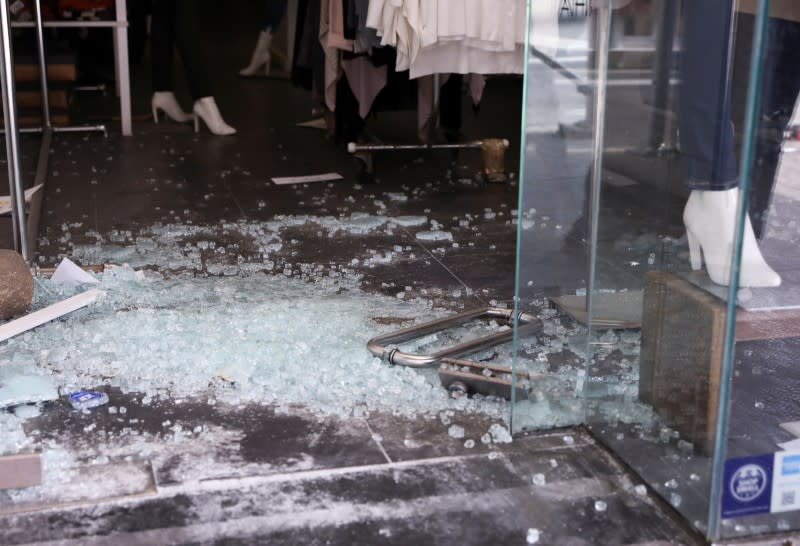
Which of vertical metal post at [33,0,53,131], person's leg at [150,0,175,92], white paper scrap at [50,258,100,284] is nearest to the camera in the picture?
white paper scrap at [50,258,100,284]

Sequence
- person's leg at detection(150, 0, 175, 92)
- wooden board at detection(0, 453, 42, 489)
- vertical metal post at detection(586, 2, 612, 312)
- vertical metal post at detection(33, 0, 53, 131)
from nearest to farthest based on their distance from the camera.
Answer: wooden board at detection(0, 453, 42, 489) → vertical metal post at detection(586, 2, 612, 312) → vertical metal post at detection(33, 0, 53, 131) → person's leg at detection(150, 0, 175, 92)

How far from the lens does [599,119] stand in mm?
1686

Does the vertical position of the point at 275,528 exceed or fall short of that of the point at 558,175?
it falls short

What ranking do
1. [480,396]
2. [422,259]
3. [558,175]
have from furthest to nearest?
[422,259]
[480,396]
[558,175]

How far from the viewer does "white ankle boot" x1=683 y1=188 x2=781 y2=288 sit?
4.36 ft

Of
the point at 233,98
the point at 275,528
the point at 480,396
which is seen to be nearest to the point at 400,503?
the point at 275,528

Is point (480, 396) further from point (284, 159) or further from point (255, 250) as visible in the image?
point (284, 159)

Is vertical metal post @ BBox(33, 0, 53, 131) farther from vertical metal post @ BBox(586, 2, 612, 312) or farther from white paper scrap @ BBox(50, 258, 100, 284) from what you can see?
vertical metal post @ BBox(586, 2, 612, 312)

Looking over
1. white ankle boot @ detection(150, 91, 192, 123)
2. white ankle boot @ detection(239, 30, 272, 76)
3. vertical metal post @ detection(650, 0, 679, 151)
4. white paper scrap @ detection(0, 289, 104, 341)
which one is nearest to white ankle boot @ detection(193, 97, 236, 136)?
white ankle boot @ detection(150, 91, 192, 123)

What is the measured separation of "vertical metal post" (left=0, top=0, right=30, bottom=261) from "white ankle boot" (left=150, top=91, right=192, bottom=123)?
2476 millimetres

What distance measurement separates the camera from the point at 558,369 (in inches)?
69.9

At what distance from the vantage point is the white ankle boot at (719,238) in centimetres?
133

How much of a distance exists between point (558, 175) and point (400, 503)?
634 mm

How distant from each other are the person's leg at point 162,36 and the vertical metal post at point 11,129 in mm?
2365
